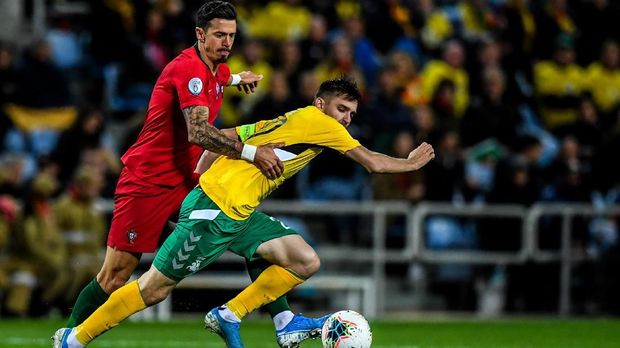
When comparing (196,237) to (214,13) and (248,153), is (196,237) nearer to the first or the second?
(248,153)

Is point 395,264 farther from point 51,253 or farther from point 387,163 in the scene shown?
point 387,163

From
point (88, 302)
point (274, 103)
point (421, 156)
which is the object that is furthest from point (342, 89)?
point (274, 103)

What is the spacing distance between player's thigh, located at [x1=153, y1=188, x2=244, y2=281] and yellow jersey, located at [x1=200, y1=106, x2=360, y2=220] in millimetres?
71

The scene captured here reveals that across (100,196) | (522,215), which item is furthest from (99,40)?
(522,215)

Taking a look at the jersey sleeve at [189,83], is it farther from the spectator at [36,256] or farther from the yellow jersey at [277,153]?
the spectator at [36,256]

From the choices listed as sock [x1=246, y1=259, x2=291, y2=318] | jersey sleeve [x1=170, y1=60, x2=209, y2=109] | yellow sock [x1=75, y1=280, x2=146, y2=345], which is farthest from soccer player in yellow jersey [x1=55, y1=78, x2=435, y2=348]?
jersey sleeve [x1=170, y1=60, x2=209, y2=109]

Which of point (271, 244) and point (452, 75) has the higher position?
point (452, 75)

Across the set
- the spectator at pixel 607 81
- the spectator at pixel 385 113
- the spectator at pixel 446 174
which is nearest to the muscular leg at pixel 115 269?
the spectator at pixel 385 113

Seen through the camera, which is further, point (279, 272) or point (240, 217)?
point (279, 272)

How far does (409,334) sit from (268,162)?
557 cm

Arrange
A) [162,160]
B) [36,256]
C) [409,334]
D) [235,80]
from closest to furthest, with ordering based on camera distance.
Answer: [162,160] → [235,80] → [409,334] → [36,256]

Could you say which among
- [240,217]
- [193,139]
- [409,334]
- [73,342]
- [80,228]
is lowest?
[409,334]

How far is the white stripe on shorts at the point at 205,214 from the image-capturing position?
943 cm

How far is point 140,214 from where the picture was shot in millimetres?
9977
